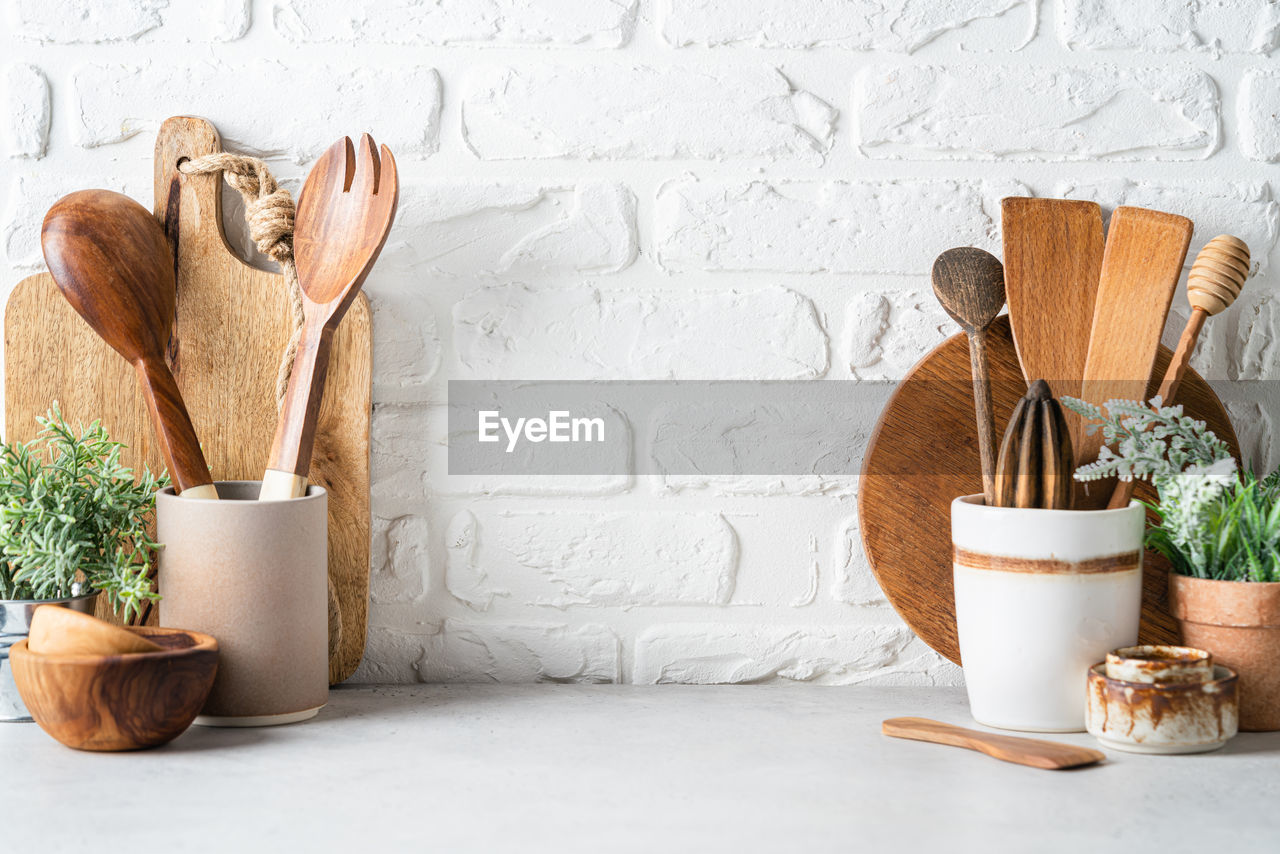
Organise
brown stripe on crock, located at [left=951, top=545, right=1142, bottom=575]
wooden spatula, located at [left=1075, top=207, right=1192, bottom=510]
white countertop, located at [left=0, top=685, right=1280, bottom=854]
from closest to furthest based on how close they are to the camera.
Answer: white countertop, located at [left=0, top=685, right=1280, bottom=854] → brown stripe on crock, located at [left=951, top=545, right=1142, bottom=575] → wooden spatula, located at [left=1075, top=207, right=1192, bottom=510]

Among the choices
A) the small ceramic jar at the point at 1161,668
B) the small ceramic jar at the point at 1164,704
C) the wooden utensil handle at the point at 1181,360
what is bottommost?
the small ceramic jar at the point at 1164,704

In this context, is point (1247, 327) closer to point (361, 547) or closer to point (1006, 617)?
point (1006, 617)

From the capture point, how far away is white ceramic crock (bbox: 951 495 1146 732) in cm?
70

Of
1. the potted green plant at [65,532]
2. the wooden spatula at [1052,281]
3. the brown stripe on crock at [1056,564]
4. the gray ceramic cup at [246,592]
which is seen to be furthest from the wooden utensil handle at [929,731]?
the potted green plant at [65,532]

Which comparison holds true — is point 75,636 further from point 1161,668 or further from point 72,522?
point 1161,668

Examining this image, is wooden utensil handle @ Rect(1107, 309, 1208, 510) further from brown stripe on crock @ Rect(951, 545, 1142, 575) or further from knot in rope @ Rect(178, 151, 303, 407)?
knot in rope @ Rect(178, 151, 303, 407)

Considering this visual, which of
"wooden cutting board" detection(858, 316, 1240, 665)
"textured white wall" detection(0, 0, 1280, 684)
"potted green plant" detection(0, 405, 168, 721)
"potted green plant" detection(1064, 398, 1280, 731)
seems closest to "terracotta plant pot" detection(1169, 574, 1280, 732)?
"potted green plant" detection(1064, 398, 1280, 731)

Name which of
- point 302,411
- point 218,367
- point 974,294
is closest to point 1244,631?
point 974,294

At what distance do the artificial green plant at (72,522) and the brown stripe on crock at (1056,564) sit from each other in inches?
21.9

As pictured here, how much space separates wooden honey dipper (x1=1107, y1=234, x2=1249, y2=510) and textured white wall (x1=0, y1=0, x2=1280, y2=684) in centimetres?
7

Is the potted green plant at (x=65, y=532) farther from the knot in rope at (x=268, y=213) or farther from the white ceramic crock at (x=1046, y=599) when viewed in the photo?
the white ceramic crock at (x=1046, y=599)

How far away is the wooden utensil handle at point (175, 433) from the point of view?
2.50 feet

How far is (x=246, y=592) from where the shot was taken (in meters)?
0.72

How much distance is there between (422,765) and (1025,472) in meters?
0.43
